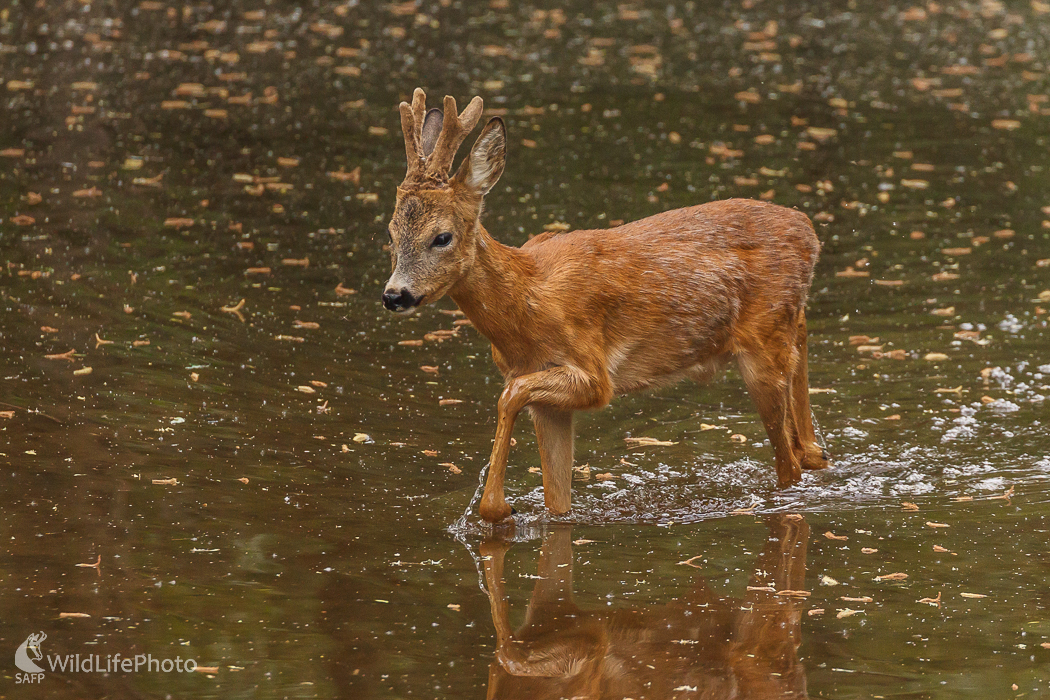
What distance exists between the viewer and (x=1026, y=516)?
805 cm

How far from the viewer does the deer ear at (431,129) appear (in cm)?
763

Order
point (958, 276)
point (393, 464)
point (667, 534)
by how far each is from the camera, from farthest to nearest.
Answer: point (958, 276)
point (393, 464)
point (667, 534)

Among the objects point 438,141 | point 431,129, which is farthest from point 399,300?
point 431,129

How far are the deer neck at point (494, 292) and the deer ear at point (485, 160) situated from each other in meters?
0.25

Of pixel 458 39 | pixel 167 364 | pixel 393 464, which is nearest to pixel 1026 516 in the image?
pixel 393 464

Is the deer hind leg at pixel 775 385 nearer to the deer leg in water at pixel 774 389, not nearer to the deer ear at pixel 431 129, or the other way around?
the deer leg in water at pixel 774 389

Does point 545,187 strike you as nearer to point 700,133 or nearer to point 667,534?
point 700,133

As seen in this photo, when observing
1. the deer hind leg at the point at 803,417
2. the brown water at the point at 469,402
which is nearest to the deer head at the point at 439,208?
the brown water at the point at 469,402

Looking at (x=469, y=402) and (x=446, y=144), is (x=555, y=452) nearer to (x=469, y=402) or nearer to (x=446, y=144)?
(x=446, y=144)

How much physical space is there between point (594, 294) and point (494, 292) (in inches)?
24.7

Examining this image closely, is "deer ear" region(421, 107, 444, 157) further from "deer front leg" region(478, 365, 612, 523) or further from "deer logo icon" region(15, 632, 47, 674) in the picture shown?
"deer logo icon" region(15, 632, 47, 674)

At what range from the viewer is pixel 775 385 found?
328 inches

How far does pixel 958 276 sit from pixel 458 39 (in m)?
10.0

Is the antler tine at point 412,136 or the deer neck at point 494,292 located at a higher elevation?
the antler tine at point 412,136
